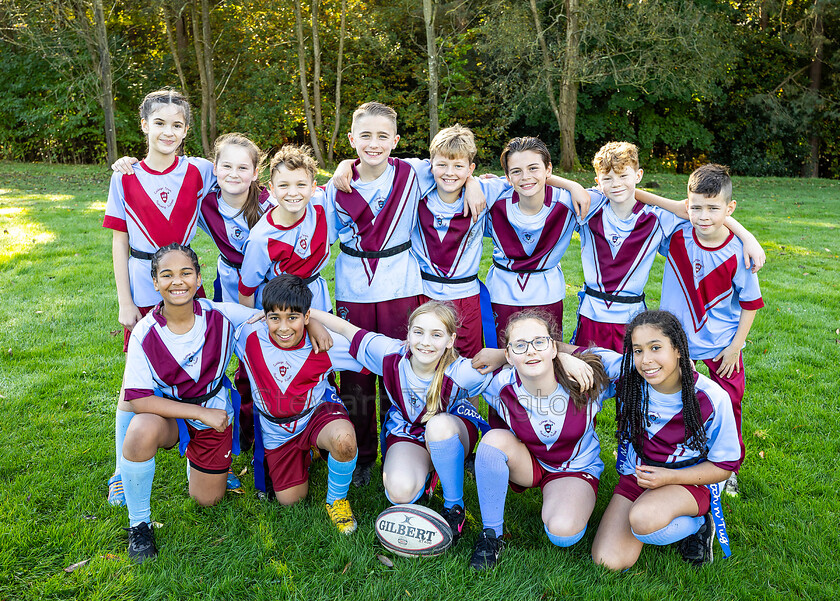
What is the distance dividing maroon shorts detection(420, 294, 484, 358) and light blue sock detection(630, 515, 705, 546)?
1.30 m

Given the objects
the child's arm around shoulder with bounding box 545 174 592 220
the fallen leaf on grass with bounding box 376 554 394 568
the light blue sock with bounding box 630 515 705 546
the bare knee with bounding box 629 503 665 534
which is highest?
the child's arm around shoulder with bounding box 545 174 592 220

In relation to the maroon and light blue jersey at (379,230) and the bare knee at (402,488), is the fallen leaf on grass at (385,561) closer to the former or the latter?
the bare knee at (402,488)

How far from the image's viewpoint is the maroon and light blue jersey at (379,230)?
3387 mm

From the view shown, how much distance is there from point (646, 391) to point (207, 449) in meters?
2.07

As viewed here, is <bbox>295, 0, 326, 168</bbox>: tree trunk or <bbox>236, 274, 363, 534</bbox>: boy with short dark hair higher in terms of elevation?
<bbox>295, 0, 326, 168</bbox>: tree trunk

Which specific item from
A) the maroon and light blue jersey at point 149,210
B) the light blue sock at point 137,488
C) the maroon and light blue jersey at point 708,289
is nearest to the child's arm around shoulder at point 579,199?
the maroon and light blue jersey at point 708,289

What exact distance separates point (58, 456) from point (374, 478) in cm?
170

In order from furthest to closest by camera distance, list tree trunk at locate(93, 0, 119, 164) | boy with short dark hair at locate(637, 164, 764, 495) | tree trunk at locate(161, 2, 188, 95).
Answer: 1. tree trunk at locate(161, 2, 188, 95)
2. tree trunk at locate(93, 0, 119, 164)
3. boy with short dark hair at locate(637, 164, 764, 495)

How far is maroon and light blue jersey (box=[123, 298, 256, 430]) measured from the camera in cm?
287

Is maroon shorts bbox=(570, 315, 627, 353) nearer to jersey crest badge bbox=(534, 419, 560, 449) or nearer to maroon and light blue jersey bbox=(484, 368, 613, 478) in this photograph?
maroon and light blue jersey bbox=(484, 368, 613, 478)

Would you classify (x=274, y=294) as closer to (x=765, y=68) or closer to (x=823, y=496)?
(x=823, y=496)

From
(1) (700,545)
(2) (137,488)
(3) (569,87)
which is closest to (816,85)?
(3) (569,87)

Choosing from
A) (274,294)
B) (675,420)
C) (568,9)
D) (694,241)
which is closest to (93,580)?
(274,294)

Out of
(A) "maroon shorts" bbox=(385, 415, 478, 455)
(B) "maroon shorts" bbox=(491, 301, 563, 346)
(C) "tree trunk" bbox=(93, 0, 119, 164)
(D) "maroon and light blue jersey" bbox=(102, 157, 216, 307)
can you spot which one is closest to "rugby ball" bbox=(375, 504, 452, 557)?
(A) "maroon shorts" bbox=(385, 415, 478, 455)
